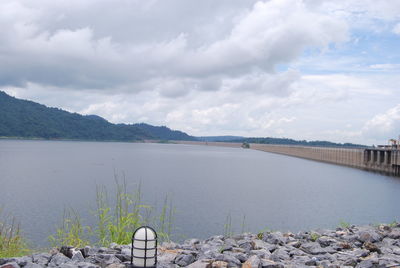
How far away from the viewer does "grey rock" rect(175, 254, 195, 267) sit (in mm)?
6907

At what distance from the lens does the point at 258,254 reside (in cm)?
768

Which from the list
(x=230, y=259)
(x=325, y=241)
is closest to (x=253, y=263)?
(x=230, y=259)

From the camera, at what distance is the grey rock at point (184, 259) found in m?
6.91

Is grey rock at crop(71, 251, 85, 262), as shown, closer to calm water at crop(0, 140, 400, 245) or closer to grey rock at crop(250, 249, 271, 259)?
grey rock at crop(250, 249, 271, 259)

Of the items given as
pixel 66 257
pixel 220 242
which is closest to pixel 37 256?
pixel 66 257

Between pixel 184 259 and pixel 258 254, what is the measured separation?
1525 mm

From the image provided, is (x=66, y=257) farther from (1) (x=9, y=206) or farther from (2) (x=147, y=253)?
(1) (x=9, y=206)

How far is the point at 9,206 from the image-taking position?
24031 mm

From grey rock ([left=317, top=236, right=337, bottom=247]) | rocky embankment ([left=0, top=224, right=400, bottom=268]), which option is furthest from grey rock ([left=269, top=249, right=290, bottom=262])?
grey rock ([left=317, top=236, right=337, bottom=247])

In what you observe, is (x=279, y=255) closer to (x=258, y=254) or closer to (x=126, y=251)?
(x=258, y=254)

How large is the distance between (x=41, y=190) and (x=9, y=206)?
7.72m

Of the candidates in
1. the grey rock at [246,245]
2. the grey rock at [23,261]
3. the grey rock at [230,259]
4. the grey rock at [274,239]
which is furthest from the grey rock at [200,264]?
the grey rock at [274,239]

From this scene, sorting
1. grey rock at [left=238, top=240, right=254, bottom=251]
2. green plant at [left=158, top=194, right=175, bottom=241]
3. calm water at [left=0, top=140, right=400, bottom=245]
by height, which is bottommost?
calm water at [left=0, top=140, right=400, bottom=245]

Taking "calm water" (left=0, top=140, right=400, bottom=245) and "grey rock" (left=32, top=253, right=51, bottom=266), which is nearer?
"grey rock" (left=32, top=253, right=51, bottom=266)
